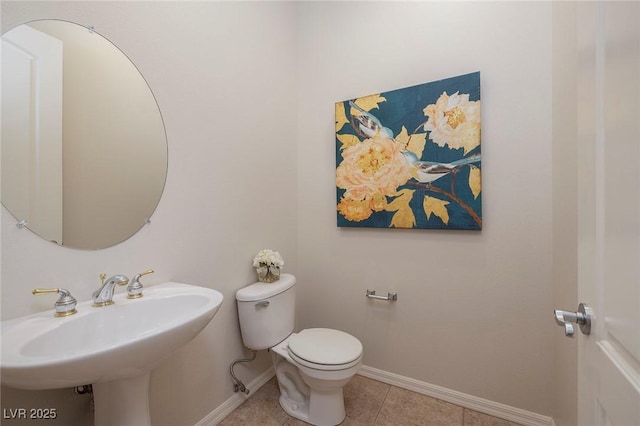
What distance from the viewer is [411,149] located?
5.45 feet

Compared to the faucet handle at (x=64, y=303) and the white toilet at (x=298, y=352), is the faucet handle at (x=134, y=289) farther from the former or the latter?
the white toilet at (x=298, y=352)

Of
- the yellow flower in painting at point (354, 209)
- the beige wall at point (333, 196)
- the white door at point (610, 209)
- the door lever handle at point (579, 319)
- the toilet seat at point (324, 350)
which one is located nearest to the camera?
the white door at point (610, 209)

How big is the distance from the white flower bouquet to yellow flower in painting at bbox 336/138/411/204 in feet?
2.15

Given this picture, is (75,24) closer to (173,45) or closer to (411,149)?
(173,45)

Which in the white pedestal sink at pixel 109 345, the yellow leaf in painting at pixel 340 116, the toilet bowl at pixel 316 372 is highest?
the yellow leaf in painting at pixel 340 116

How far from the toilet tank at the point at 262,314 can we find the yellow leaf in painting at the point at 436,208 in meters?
0.97

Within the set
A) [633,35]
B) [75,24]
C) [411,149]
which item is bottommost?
[633,35]

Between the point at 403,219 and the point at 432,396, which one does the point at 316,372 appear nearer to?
the point at 432,396

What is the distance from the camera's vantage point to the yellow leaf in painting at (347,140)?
185 centimetres

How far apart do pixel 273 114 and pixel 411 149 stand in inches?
37.3

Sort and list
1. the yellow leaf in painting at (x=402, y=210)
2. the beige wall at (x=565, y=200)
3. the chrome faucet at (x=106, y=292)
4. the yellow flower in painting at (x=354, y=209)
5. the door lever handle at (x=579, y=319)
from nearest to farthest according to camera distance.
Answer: the door lever handle at (x=579, y=319) < the chrome faucet at (x=106, y=292) < the beige wall at (x=565, y=200) < the yellow leaf in painting at (x=402, y=210) < the yellow flower in painting at (x=354, y=209)

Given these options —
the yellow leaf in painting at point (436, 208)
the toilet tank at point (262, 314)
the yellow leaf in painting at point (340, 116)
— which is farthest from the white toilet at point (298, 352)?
the yellow leaf in painting at point (340, 116)

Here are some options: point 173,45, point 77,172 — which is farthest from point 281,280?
point 173,45

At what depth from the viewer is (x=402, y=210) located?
171cm
